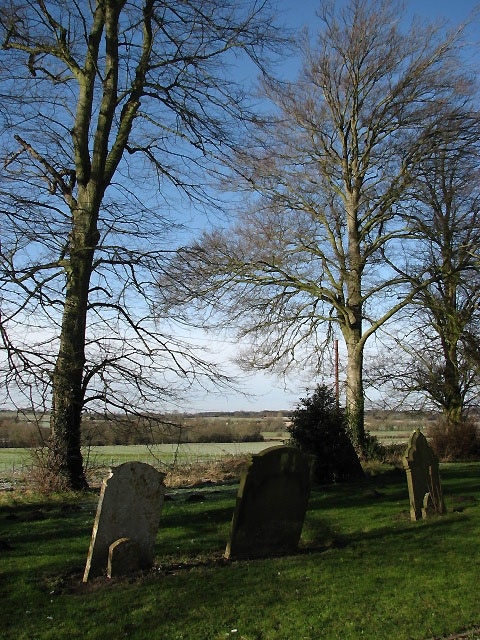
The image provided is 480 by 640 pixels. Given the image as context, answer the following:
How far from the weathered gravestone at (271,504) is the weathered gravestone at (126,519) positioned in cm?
102

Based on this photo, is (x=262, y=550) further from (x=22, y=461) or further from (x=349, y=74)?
(x=349, y=74)

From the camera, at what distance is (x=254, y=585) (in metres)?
6.08

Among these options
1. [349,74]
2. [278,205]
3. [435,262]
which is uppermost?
[349,74]

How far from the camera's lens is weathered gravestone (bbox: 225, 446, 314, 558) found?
23.9ft

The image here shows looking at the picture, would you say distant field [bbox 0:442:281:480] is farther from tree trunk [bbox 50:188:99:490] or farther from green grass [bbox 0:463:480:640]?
green grass [bbox 0:463:480:640]

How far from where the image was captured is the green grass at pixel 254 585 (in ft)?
16.4

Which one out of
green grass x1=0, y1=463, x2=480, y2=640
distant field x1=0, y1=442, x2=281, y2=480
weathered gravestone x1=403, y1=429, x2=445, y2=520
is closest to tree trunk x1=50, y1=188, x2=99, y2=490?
distant field x1=0, y1=442, x2=281, y2=480

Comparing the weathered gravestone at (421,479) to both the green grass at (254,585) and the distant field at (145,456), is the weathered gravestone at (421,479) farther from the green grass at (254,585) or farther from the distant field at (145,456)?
the distant field at (145,456)

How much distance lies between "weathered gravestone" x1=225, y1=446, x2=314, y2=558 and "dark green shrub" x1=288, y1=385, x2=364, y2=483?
22.5ft

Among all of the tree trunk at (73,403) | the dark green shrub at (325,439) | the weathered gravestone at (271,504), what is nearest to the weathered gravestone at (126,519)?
the weathered gravestone at (271,504)

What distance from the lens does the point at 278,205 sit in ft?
74.2

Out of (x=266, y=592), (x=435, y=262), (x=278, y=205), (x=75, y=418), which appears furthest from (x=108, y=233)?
(x=435, y=262)

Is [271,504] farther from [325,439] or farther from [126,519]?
[325,439]

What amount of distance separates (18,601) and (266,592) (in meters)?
2.34
